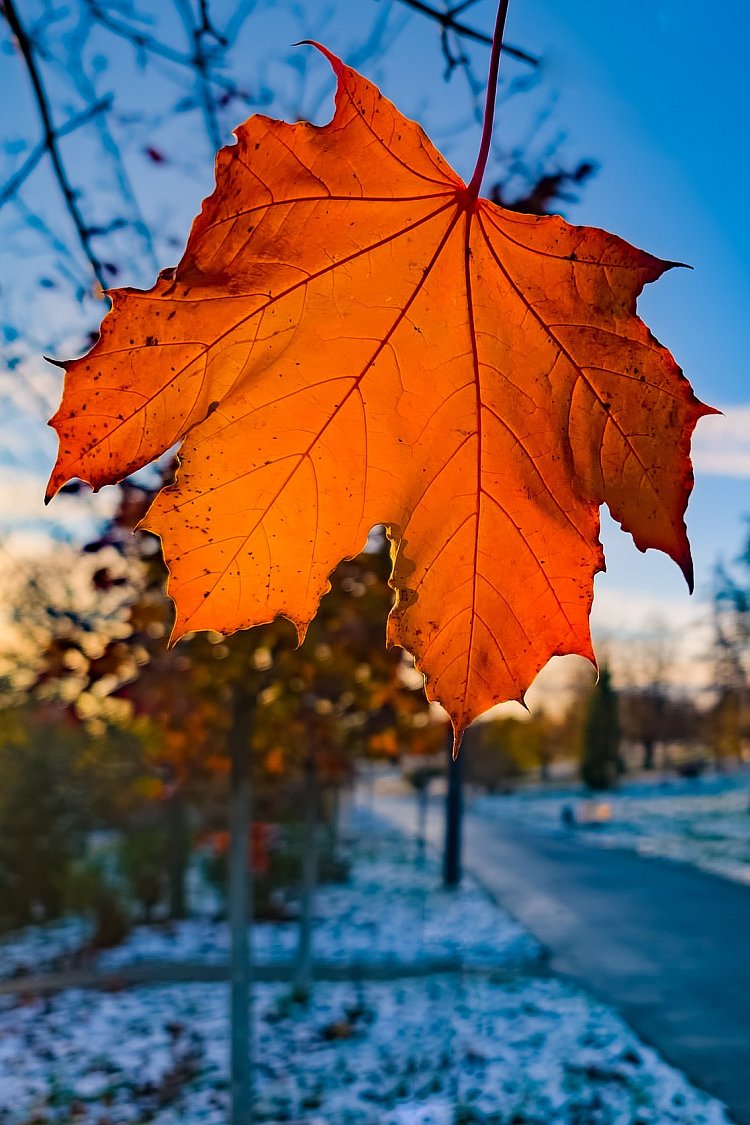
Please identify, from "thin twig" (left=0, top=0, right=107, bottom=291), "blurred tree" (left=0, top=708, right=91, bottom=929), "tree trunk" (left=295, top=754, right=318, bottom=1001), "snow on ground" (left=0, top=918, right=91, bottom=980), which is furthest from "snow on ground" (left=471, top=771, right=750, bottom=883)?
"thin twig" (left=0, top=0, right=107, bottom=291)

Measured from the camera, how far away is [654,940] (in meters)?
8.62

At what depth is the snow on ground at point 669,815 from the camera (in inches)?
586

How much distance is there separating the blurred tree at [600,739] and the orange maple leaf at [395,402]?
1149 inches

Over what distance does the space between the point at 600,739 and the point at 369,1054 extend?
24.8m

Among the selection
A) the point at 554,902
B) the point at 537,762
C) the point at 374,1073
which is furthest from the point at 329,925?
the point at 537,762

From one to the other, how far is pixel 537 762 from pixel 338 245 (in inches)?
1509

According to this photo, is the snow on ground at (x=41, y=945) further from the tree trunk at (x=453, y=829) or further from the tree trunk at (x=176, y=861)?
the tree trunk at (x=453, y=829)

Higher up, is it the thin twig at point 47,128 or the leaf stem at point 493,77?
the thin twig at point 47,128

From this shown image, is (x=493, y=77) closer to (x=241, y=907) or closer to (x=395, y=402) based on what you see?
(x=395, y=402)

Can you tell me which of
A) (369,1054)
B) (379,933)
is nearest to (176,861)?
(379,933)

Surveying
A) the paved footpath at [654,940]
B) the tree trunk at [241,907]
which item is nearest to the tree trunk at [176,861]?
the paved footpath at [654,940]

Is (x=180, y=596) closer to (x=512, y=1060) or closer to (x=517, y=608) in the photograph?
(x=517, y=608)

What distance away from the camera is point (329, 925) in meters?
9.88

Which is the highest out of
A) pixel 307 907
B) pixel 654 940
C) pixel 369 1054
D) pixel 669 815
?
pixel 307 907
